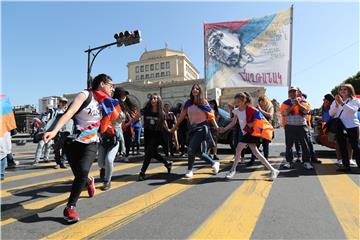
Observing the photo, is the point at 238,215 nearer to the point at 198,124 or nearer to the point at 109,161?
the point at 109,161

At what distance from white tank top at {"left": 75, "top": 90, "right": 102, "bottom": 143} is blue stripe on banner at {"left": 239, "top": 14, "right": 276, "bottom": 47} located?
23.3 ft

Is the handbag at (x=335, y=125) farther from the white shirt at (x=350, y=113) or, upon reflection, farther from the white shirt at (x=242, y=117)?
the white shirt at (x=242, y=117)

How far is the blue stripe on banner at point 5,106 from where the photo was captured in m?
5.44

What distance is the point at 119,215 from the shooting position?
3584 millimetres

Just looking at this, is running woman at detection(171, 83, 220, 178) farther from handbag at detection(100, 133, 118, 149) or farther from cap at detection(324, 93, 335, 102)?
cap at detection(324, 93, 335, 102)

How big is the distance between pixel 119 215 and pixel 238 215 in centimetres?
138

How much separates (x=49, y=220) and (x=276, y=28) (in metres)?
8.42

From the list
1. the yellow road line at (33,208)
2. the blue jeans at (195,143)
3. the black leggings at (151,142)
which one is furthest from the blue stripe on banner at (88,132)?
the blue jeans at (195,143)

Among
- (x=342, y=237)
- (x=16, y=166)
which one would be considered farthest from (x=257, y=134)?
(x=16, y=166)

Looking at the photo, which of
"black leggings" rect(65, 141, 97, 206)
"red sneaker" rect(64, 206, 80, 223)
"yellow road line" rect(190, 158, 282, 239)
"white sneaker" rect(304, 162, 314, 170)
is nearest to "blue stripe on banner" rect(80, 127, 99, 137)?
"black leggings" rect(65, 141, 97, 206)

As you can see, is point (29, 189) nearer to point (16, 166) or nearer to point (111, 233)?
point (111, 233)

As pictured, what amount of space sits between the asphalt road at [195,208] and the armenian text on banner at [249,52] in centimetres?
399

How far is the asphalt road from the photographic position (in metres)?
3.03

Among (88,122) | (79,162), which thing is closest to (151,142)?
(88,122)
